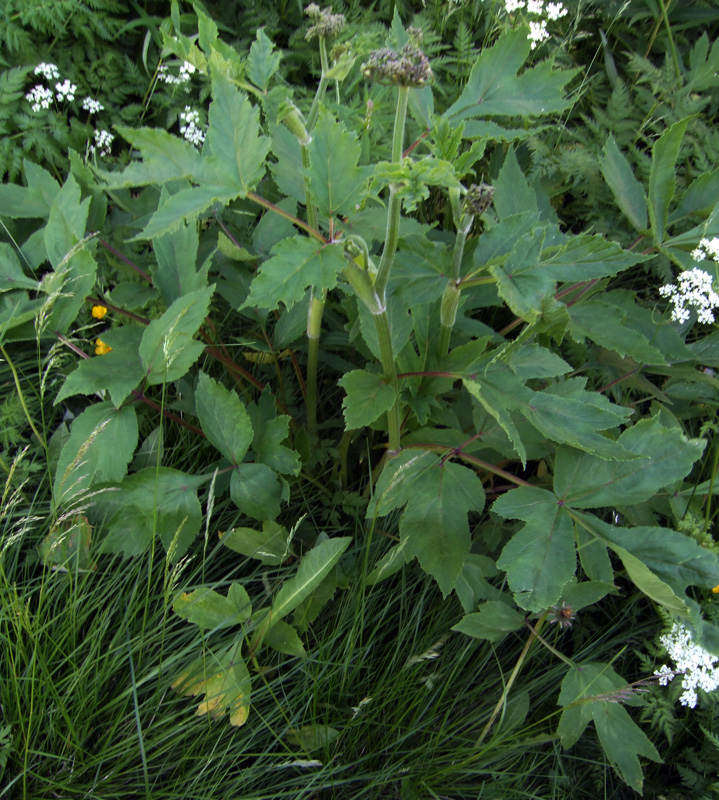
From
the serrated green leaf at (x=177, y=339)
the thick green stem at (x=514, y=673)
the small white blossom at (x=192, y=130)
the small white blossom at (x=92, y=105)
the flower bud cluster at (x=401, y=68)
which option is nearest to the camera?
the flower bud cluster at (x=401, y=68)

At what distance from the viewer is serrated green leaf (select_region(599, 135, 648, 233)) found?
5.37 ft

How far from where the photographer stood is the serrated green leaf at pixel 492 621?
1.57 m

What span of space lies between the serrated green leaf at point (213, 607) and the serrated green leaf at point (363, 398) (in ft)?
1.68

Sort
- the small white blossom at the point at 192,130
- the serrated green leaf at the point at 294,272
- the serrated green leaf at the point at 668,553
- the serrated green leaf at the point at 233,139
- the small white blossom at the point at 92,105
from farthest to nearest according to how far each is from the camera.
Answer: the small white blossom at the point at 92,105 < the small white blossom at the point at 192,130 < the serrated green leaf at the point at 668,553 < the serrated green leaf at the point at 233,139 < the serrated green leaf at the point at 294,272

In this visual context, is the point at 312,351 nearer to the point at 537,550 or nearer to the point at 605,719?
the point at 537,550

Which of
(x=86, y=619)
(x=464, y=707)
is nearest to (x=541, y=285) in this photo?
(x=464, y=707)

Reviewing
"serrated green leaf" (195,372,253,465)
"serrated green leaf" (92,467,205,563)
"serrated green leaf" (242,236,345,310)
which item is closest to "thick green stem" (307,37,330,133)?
"serrated green leaf" (242,236,345,310)

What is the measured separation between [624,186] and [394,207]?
79cm

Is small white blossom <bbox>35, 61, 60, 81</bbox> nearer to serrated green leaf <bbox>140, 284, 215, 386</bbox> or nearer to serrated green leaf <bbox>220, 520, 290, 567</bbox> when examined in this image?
serrated green leaf <bbox>140, 284, 215, 386</bbox>

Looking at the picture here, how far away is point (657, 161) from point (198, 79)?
6.04 feet

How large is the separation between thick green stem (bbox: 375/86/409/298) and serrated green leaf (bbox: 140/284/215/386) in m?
0.41

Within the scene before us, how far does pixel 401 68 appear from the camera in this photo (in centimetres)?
105

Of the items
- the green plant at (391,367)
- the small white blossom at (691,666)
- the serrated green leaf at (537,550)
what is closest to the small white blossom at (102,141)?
the green plant at (391,367)

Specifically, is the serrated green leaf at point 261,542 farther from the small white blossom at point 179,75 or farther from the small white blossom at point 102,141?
the small white blossom at point 179,75
